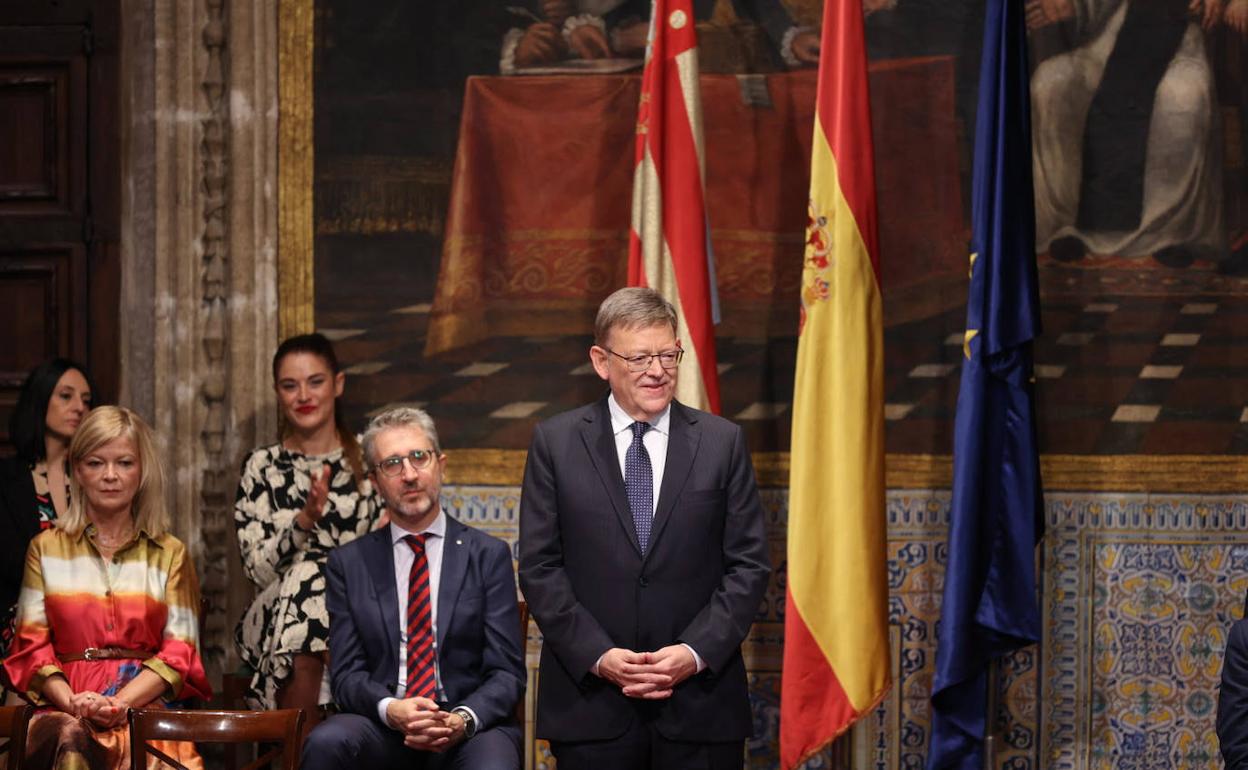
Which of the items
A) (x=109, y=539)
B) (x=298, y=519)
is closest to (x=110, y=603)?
(x=109, y=539)

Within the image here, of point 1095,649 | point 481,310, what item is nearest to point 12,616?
point 481,310

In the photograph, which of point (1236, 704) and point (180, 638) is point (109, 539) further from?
point (1236, 704)

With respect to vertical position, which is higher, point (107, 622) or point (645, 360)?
point (645, 360)

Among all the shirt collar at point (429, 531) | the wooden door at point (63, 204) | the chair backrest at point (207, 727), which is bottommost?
the chair backrest at point (207, 727)

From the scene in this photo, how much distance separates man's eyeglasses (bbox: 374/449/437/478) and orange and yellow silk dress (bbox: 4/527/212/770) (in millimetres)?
834

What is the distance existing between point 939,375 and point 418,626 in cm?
218

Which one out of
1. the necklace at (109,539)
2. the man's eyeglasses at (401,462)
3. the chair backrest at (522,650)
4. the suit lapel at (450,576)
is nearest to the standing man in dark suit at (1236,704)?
the chair backrest at (522,650)

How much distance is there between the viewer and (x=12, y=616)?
4.65 meters

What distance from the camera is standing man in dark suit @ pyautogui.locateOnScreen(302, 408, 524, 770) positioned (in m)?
3.78

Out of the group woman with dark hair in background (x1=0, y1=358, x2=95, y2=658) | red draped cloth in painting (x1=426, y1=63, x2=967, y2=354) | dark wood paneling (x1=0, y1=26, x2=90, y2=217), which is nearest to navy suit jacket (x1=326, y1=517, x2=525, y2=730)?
woman with dark hair in background (x1=0, y1=358, x2=95, y2=658)

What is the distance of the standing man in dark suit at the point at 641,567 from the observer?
3.65 meters

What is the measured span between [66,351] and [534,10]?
2162mm

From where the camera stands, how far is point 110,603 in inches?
166

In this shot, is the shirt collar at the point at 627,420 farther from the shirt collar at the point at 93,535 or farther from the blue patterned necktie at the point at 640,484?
the shirt collar at the point at 93,535
